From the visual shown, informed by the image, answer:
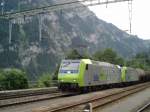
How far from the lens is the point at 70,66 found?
3253 centimetres

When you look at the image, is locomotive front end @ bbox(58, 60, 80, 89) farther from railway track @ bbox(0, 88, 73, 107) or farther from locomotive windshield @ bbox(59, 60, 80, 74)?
railway track @ bbox(0, 88, 73, 107)

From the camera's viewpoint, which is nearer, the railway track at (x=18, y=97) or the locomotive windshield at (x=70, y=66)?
the railway track at (x=18, y=97)

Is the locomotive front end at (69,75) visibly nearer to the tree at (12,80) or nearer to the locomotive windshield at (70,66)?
the locomotive windshield at (70,66)

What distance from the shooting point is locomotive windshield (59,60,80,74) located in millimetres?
32156

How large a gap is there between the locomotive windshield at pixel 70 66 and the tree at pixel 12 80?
20.0 feet

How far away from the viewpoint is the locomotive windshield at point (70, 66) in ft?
105

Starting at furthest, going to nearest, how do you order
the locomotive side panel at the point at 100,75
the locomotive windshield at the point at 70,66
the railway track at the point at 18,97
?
the locomotive side panel at the point at 100,75 → the locomotive windshield at the point at 70,66 → the railway track at the point at 18,97

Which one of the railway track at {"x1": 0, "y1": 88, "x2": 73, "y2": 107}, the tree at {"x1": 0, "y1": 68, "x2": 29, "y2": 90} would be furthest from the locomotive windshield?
the tree at {"x1": 0, "y1": 68, "x2": 29, "y2": 90}

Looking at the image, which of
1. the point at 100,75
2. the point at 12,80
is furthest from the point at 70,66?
the point at 12,80

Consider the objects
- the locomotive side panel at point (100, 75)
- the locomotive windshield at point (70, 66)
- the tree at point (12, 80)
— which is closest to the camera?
the locomotive windshield at point (70, 66)

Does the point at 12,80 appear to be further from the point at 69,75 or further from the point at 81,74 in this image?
the point at 81,74

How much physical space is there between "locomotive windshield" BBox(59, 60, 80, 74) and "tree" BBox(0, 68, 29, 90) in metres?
6.10

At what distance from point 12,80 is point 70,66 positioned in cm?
711

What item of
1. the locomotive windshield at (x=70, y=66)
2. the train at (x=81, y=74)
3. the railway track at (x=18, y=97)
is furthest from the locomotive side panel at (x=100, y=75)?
the railway track at (x=18, y=97)
